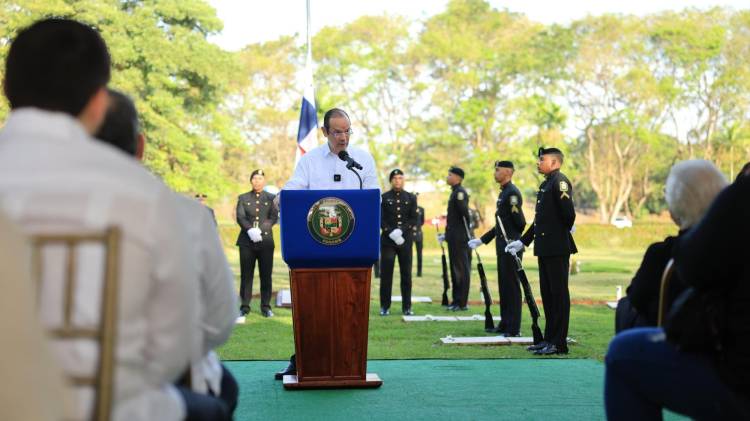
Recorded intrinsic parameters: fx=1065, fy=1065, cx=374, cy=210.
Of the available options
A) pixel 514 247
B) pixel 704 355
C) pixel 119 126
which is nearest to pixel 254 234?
pixel 514 247

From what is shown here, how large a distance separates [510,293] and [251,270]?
4191 millimetres

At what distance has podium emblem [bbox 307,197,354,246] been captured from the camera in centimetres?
588

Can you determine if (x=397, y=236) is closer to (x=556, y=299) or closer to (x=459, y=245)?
(x=459, y=245)

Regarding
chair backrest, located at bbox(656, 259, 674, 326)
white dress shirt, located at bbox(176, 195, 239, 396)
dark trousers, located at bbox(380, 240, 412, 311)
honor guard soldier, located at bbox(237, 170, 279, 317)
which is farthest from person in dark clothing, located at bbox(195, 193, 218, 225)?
dark trousers, located at bbox(380, 240, 412, 311)

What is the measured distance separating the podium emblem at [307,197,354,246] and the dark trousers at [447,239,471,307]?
738 cm

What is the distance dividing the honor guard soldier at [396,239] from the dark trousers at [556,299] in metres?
4.00

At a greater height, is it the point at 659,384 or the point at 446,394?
the point at 659,384

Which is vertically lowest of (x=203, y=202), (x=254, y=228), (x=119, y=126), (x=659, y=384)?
(x=659, y=384)

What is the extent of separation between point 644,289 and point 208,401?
58.9 inches

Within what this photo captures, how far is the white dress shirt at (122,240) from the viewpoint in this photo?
197 centimetres

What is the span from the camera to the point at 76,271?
77.9 inches

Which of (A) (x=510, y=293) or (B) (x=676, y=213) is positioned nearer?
(B) (x=676, y=213)

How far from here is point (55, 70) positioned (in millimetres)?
2182

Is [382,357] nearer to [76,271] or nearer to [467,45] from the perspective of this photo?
[76,271]
